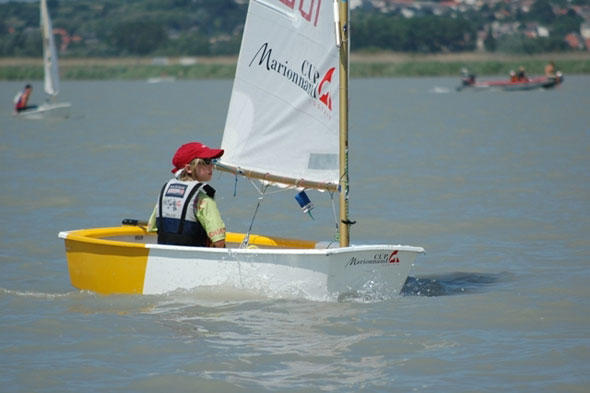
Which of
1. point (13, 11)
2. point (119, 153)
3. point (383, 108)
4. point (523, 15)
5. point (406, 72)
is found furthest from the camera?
point (13, 11)

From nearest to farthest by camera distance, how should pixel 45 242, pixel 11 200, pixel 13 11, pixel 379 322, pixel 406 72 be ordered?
pixel 379 322
pixel 45 242
pixel 11 200
pixel 406 72
pixel 13 11

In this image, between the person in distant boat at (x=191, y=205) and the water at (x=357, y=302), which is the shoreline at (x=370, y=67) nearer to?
the water at (x=357, y=302)

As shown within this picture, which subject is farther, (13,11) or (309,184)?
(13,11)

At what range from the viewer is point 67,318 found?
924 cm

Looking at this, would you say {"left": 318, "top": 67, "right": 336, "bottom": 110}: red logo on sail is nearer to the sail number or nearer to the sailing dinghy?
the sailing dinghy

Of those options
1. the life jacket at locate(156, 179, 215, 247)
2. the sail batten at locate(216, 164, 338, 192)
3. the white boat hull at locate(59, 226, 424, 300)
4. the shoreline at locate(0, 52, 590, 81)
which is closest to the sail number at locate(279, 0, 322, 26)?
the sail batten at locate(216, 164, 338, 192)

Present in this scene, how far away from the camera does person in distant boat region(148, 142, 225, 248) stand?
9.18 m

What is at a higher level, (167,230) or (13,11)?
(13,11)

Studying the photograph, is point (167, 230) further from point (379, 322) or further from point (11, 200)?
point (11, 200)

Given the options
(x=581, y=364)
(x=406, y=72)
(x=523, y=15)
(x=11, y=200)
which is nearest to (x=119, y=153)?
(x=11, y=200)

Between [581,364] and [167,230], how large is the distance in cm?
338

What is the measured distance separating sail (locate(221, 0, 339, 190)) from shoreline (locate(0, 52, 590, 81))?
58.6 metres

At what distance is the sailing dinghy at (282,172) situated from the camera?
912 centimetres

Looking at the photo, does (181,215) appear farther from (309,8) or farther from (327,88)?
(309,8)
